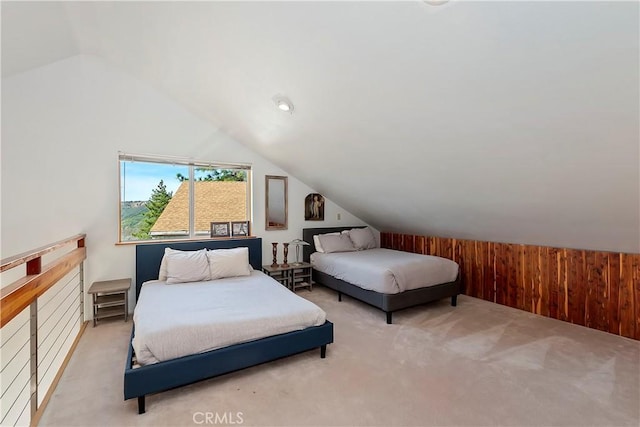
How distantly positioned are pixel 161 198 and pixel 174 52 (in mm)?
1936

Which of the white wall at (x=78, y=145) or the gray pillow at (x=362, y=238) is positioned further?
the gray pillow at (x=362, y=238)

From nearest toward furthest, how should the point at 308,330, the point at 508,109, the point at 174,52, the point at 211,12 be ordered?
the point at 508,109 → the point at 211,12 → the point at 308,330 → the point at 174,52

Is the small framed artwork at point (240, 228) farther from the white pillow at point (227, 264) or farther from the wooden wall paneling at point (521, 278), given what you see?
the wooden wall paneling at point (521, 278)

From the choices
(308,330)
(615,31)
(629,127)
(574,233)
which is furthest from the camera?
(574,233)

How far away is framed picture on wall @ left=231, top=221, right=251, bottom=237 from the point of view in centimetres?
430

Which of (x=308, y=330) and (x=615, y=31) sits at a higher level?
(x=615, y=31)

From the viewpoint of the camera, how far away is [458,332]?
9.95 feet

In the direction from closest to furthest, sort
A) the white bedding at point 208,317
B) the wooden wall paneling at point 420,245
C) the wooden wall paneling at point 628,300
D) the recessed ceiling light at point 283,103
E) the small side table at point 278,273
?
the white bedding at point 208,317 → the recessed ceiling light at point 283,103 → the wooden wall paneling at point 628,300 → the small side table at point 278,273 → the wooden wall paneling at point 420,245

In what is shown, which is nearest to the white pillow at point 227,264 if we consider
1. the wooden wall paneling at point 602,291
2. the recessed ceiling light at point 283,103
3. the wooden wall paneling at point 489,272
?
the recessed ceiling light at point 283,103

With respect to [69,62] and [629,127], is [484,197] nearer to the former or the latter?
[629,127]

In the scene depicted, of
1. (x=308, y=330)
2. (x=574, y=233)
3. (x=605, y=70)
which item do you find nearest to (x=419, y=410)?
(x=308, y=330)

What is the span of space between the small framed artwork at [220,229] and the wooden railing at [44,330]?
1457mm

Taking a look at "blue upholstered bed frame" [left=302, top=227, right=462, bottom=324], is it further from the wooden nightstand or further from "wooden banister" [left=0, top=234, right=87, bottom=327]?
"wooden banister" [left=0, top=234, right=87, bottom=327]

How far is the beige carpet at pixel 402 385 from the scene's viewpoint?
179 cm
